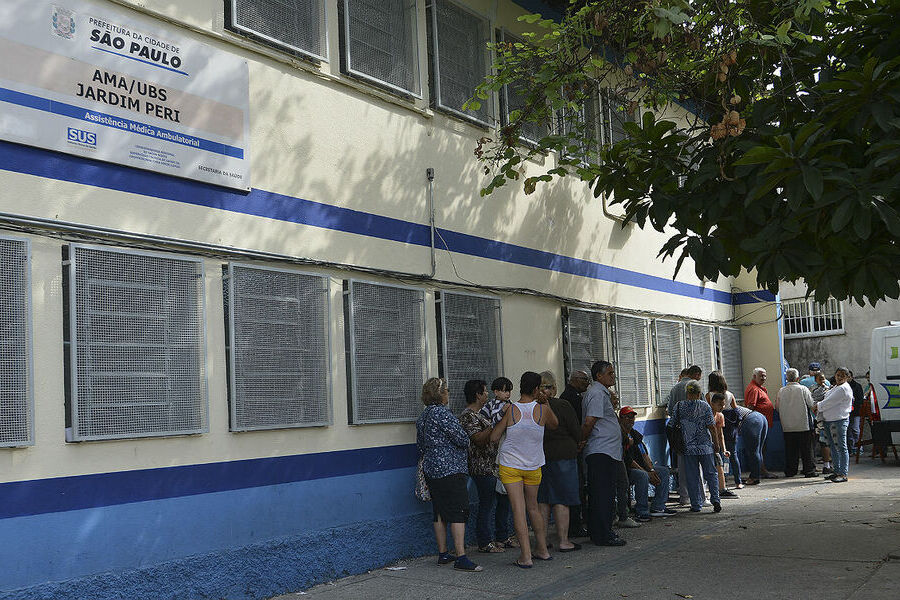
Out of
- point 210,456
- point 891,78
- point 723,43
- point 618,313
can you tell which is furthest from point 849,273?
point 618,313

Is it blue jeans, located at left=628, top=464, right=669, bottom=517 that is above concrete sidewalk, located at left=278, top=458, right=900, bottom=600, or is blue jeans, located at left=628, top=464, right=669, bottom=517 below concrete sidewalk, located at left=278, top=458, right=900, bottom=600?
above

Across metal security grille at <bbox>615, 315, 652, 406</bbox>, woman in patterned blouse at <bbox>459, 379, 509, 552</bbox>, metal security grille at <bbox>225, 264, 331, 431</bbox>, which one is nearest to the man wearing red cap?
woman in patterned blouse at <bbox>459, 379, 509, 552</bbox>

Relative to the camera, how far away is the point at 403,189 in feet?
32.5

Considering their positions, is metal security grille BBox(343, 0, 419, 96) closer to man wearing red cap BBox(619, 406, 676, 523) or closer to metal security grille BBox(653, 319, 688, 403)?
man wearing red cap BBox(619, 406, 676, 523)

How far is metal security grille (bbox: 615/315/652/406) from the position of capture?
14.0m

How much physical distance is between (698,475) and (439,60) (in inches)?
238

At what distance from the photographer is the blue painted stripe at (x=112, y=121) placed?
6543mm

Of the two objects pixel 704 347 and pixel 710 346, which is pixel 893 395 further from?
pixel 704 347

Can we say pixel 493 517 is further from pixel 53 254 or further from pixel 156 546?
pixel 53 254

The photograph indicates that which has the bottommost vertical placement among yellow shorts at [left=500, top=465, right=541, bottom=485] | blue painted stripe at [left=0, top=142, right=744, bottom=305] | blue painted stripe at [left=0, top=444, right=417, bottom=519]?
yellow shorts at [left=500, top=465, right=541, bottom=485]

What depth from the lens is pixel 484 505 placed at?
31.9 feet

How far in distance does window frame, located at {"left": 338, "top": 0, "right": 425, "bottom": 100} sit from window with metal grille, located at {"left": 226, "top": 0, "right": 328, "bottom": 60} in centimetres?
29

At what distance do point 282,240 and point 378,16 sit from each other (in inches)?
112

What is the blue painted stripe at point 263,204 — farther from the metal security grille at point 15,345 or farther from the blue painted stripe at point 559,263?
the metal security grille at point 15,345
